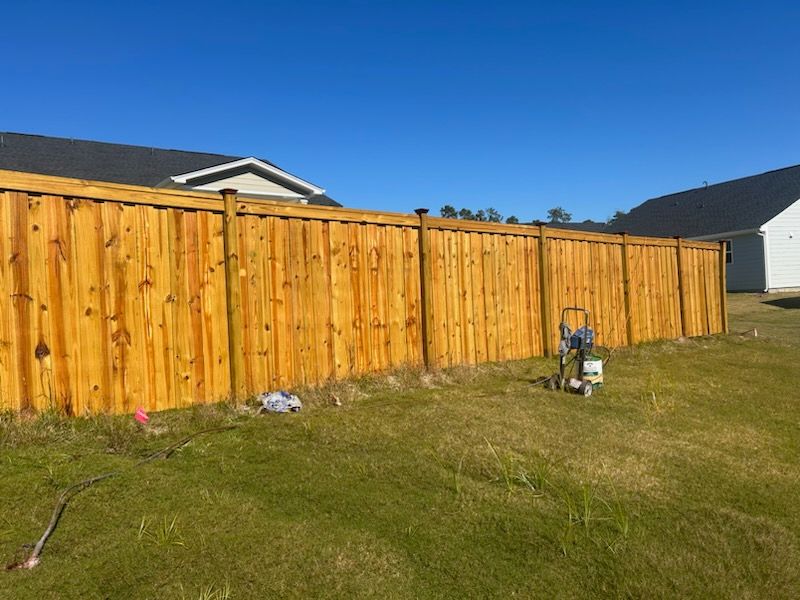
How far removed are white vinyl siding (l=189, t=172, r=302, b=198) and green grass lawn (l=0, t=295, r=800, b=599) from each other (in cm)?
1102

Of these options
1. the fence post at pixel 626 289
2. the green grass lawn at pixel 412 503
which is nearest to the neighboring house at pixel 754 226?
the fence post at pixel 626 289

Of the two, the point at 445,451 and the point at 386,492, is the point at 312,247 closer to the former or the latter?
the point at 445,451

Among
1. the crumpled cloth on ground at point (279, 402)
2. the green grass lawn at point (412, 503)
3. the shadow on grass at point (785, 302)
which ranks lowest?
the green grass lawn at point (412, 503)

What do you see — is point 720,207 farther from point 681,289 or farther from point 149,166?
point 149,166

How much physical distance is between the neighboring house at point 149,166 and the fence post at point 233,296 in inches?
369

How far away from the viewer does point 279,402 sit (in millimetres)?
4695

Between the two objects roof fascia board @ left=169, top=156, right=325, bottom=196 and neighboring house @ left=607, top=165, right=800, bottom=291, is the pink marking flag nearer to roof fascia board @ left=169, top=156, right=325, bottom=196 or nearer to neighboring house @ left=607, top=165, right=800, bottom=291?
roof fascia board @ left=169, top=156, right=325, bottom=196

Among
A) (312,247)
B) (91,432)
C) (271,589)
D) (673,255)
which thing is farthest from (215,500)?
(673,255)

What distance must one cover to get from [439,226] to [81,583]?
4945 millimetres

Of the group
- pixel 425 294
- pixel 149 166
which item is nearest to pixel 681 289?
pixel 425 294

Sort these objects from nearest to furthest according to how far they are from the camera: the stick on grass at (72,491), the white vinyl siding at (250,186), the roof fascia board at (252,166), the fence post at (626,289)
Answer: the stick on grass at (72,491)
the fence post at (626,289)
the roof fascia board at (252,166)
the white vinyl siding at (250,186)

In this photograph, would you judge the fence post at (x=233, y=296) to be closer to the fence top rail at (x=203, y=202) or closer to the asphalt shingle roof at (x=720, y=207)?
the fence top rail at (x=203, y=202)

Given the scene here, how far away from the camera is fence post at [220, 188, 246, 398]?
4.73 m

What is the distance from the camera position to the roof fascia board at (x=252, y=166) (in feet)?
44.9
